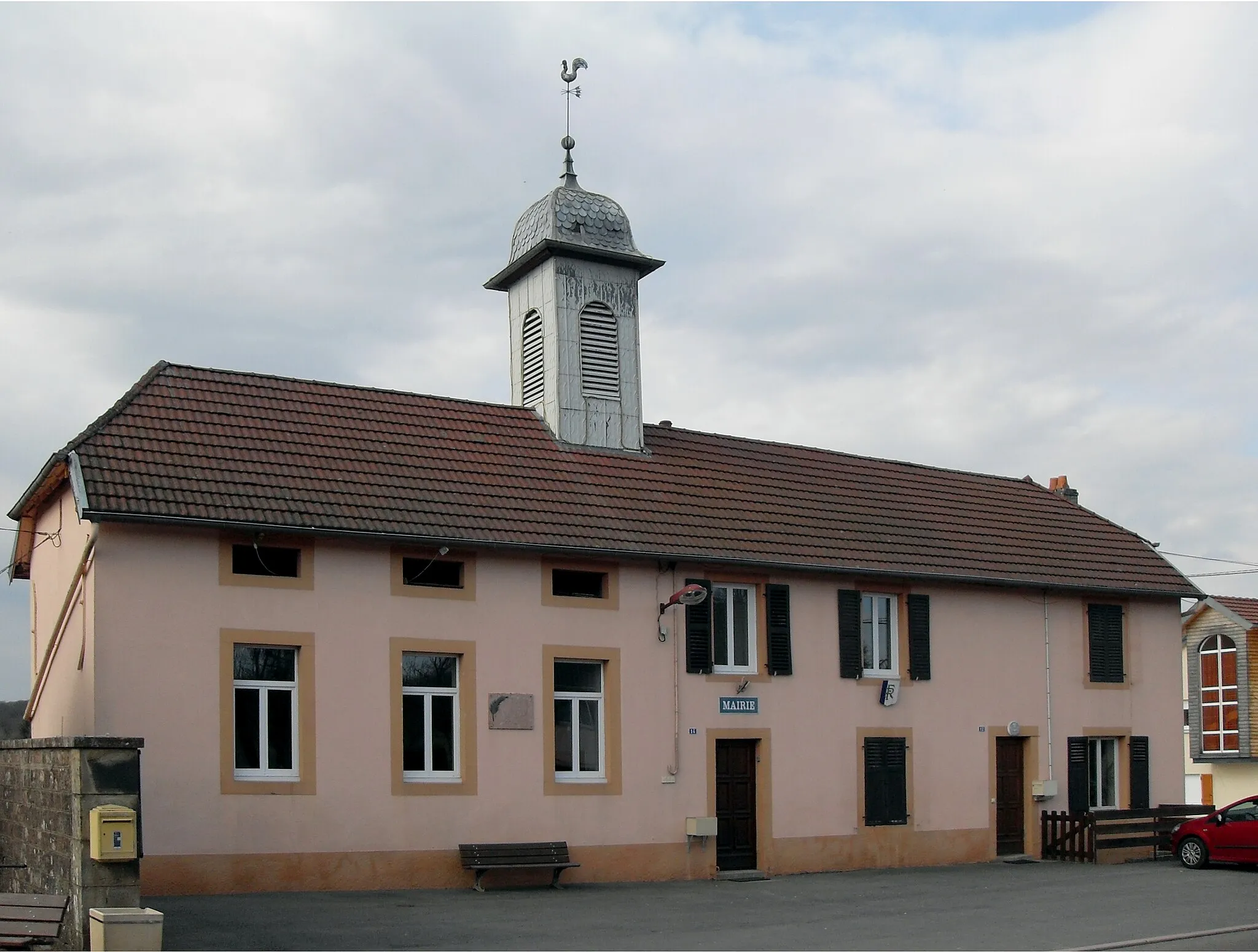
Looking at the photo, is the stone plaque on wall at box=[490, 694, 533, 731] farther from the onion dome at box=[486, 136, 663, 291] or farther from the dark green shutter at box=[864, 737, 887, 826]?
the onion dome at box=[486, 136, 663, 291]

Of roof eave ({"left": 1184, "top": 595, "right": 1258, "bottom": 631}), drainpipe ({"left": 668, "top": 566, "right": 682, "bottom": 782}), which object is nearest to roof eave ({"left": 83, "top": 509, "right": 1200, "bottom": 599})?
drainpipe ({"left": 668, "top": 566, "right": 682, "bottom": 782})

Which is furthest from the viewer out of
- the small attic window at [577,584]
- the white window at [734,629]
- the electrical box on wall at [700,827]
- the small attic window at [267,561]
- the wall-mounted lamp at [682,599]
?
the white window at [734,629]

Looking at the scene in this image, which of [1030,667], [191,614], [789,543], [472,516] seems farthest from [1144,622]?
[191,614]

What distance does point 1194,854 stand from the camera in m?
23.5

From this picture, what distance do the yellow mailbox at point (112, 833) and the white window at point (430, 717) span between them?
20.6 feet

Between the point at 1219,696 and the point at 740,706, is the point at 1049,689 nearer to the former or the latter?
the point at 740,706

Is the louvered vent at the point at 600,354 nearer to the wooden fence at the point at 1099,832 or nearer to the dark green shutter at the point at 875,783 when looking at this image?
the dark green shutter at the point at 875,783

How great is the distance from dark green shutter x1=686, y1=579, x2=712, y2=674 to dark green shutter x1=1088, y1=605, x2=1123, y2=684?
866 cm

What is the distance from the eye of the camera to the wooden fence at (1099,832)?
24875 mm

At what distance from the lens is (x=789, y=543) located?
23094mm

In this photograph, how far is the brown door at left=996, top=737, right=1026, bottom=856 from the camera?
82.8 feet

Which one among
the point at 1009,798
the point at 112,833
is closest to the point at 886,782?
the point at 1009,798

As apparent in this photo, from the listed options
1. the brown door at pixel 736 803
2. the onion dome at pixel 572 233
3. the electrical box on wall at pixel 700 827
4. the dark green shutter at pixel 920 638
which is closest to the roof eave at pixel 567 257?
the onion dome at pixel 572 233

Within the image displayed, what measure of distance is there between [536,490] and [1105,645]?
11948mm
